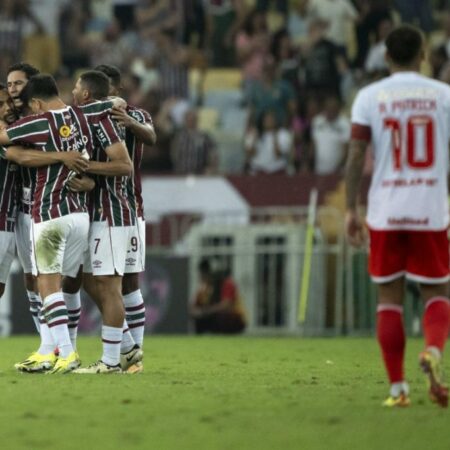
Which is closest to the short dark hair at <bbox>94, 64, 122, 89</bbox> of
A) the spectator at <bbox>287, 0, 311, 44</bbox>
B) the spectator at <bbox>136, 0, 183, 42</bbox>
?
the spectator at <bbox>287, 0, 311, 44</bbox>

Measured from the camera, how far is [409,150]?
318 inches

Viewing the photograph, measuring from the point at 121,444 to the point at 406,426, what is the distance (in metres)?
1.42

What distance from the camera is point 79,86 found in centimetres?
1105

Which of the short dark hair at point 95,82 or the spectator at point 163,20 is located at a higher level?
the spectator at point 163,20

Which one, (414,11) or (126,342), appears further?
(414,11)

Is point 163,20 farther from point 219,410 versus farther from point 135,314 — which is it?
point 219,410

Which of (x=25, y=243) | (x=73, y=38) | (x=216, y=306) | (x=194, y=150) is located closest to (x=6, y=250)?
(x=25, y=243)

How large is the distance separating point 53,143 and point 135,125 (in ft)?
2.16

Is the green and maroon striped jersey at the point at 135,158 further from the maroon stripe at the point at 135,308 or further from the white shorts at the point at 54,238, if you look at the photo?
the maroon stripe at the point at 135,308

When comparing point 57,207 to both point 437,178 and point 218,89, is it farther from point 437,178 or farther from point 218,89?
point 218,89

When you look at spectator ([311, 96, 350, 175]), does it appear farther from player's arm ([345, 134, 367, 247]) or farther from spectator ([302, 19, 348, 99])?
player's arm ([345, 134, 367, 247])

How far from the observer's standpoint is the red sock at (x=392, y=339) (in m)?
8.04

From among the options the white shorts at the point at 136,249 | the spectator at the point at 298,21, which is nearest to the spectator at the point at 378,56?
the spectator at the point at 298,21

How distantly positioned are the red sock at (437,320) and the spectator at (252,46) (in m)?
16.4
